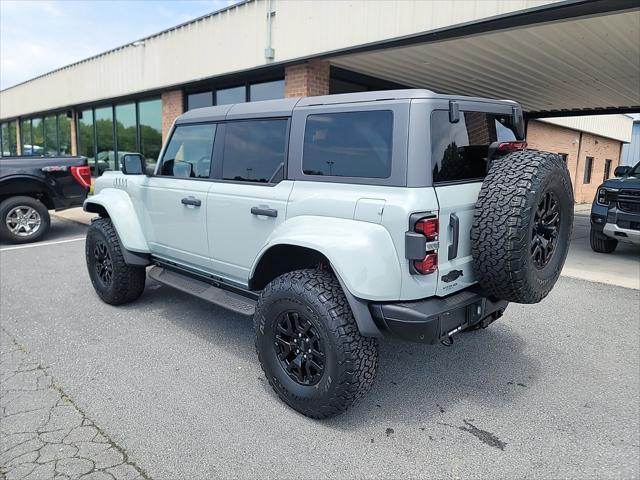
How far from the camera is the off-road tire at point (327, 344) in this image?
265 cm

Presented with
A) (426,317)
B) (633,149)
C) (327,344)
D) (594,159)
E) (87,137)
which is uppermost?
(633,149)

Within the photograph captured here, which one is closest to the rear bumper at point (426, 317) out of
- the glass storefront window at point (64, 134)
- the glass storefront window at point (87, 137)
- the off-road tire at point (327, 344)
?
the off-road tire at point (327, 344)

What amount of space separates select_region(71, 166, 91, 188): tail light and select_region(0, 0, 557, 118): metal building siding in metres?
3.29

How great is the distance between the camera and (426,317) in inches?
100

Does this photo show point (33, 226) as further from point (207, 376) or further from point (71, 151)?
point (71, 151)

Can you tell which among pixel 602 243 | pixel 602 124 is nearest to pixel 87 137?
pixel 602 243

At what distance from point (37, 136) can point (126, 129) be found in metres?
9.22

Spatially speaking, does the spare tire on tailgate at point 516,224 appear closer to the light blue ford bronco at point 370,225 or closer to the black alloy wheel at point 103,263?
the light blue ford bronco at point 370,225

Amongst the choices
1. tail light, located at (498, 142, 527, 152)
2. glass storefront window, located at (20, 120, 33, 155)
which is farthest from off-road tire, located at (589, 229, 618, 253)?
glass storefront window, located at (20, 120, 33, 155)

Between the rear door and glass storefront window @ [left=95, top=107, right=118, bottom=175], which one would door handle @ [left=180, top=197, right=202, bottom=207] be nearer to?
the rear door

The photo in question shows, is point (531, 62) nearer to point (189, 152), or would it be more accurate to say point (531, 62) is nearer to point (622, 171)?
point (622, 171)

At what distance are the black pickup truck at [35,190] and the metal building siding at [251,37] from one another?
352 centimetres

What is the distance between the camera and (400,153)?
2627mm

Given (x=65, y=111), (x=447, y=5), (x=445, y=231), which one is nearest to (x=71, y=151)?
(x=65, y=111)
